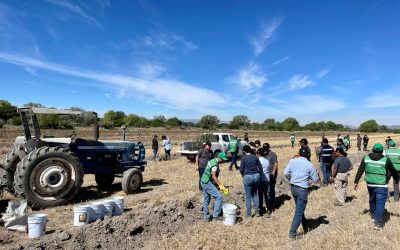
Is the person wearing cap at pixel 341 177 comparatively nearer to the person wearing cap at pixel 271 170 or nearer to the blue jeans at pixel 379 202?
the person wearing cap at pixel 271 170

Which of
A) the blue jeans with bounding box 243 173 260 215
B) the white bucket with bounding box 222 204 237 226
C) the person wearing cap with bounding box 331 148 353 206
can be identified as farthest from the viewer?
the person wearing cap with bounding box 331 148 353 206

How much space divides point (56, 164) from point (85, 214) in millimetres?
2540

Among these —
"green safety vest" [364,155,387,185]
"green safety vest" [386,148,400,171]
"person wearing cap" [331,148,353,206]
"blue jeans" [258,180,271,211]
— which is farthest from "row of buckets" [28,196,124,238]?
"green safety vest" [386,148,400,171]

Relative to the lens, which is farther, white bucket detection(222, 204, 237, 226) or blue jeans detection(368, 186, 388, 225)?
white bucket detection(222, 204, 237, 226)

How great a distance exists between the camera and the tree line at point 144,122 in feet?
37.2

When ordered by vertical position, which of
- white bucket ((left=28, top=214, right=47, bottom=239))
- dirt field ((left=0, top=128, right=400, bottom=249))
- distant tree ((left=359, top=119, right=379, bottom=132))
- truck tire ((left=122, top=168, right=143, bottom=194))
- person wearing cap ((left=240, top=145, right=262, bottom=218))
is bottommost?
dirt field ((left=0, top=128, right=400, bottom=249))

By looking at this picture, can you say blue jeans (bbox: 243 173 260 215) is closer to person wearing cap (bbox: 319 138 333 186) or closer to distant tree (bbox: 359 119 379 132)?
person wearing cap (bbox: 319 138 333 186)

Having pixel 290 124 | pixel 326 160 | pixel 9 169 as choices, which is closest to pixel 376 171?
pixel 326 160

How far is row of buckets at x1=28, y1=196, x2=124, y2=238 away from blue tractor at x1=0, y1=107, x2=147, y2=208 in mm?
1925

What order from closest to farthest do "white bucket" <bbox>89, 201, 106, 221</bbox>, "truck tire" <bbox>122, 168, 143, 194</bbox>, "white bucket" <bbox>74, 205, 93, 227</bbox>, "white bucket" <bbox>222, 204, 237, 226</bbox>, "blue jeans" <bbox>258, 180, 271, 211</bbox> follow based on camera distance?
"white bucket" <bbox>74, 205, 93, 227</bbox>, "white bucket" <bbox>89, 201, 106, 221</bbox>, "white bucket" <bbox>222, 204, 237, 226</bbox>, "blue jeans" <bbox>258, 180, 271, 211</bbox>, "truck tire" <bbox>122, 168, 143, 194</bbox>

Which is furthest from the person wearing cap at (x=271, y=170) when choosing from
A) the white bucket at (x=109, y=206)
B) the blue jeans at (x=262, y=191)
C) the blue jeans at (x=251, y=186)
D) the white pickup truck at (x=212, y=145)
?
the white pickup truck at (x=212, y=145)

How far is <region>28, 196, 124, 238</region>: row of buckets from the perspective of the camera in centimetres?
689

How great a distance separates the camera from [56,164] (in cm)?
962

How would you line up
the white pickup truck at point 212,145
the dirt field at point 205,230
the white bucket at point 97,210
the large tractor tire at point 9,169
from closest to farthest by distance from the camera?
the dirt field at point 205,230, the white bucket at point 97,210, the large tractor tire at point 9,169, the white pickup truck at point 212,145
